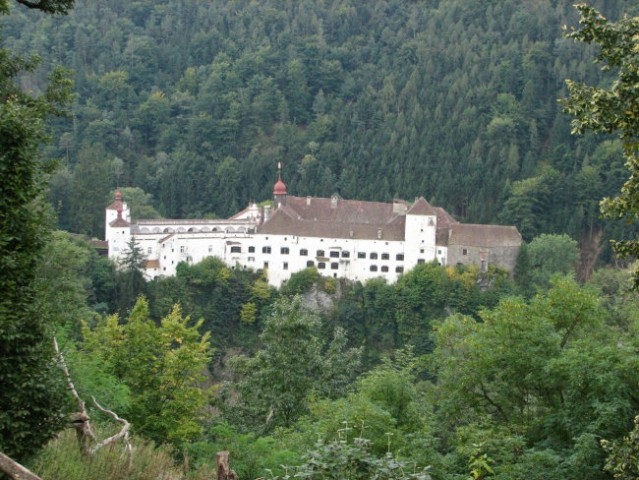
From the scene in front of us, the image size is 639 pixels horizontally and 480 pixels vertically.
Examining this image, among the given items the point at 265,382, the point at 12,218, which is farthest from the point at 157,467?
the point at 265,382

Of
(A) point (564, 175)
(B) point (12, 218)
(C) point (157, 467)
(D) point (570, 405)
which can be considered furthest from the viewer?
(A) point (564, 175)

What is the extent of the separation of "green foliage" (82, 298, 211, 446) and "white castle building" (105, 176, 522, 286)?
3598 centimetres

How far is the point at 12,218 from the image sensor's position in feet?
33.9

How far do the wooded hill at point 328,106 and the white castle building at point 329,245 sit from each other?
9887 millimetres

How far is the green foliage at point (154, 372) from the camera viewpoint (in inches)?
703

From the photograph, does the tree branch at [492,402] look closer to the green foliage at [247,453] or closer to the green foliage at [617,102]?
the green foliage at [247,453]

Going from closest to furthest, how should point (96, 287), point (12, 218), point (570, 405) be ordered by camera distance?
point (12, 218) → point (570, 405) → point (96, 287)

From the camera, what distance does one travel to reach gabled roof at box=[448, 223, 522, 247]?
183ft

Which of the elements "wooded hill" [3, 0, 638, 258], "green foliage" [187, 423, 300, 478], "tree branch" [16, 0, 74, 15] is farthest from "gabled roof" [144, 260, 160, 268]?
"tree branch" [16, 0, 74, 15]

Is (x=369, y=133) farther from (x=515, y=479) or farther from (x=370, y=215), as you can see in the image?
(x=515, y=479)

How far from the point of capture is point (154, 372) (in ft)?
61.5

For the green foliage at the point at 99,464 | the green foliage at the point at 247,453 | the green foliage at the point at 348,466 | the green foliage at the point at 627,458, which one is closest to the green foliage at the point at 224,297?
the green foliage at the point at 247,453

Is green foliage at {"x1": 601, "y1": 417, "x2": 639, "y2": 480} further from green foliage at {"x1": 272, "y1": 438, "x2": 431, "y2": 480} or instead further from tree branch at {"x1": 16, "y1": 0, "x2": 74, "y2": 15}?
tree branch at {"x1": 16, "y1": 0, "x2": 74, "y2": 15}

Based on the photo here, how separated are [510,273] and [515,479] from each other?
43.5 m
